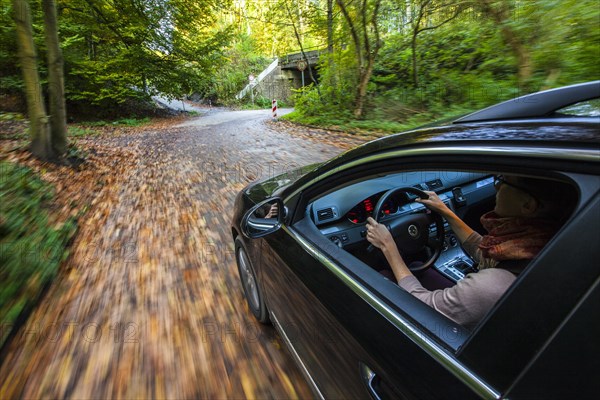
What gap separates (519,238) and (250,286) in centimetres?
199

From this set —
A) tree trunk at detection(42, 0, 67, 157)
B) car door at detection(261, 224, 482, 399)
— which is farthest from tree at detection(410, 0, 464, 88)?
car door at detection(261, 224, 482, 399)

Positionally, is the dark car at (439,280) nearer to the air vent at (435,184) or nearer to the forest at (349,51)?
the air vent at (435,184)

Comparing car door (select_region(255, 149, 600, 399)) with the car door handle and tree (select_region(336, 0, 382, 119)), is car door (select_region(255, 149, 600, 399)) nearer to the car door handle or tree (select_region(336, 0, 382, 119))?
the car door handle

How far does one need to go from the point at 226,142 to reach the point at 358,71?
17.4 ft

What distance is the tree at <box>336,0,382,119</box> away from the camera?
1025cm

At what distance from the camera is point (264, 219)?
6.90ft

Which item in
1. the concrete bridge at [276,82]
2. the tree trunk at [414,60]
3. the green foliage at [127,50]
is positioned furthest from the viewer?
A: the concrete bridge at [276,82]

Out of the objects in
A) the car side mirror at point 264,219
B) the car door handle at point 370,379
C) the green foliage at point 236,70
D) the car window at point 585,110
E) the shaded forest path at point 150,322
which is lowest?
the shaded forest path at point 150,322

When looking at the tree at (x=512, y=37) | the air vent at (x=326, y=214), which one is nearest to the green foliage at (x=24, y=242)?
the air vent at (x=326, y=214)

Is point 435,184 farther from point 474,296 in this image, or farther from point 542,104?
point 474,296

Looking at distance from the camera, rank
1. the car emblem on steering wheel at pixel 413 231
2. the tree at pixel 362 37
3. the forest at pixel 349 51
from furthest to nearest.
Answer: the tree at pixel 362 37 → the forest at pixel 349 51 → the car emblem on steering wheel at pixel 413 231

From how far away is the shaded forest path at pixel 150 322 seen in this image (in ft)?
6.84

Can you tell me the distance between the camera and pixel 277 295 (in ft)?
6.64

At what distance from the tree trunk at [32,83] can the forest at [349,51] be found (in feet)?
0.49
